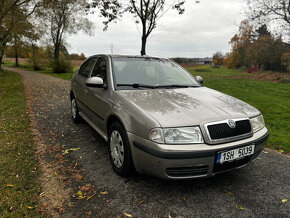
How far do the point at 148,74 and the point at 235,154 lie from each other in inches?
74.4

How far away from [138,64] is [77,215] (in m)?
2.44

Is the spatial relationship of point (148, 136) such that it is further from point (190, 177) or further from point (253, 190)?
point (253, 190)

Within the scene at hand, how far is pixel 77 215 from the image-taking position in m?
2.24

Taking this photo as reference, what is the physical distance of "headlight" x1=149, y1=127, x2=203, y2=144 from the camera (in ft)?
7.39

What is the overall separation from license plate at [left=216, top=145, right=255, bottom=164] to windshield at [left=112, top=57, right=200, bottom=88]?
148 cm

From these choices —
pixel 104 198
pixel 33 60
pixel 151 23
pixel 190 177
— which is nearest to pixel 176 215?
pixel 190 177

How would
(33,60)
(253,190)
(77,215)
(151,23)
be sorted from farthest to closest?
(33,60) → (151,23) → (253,190) → (77,215)

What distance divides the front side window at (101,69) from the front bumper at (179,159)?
1.48m

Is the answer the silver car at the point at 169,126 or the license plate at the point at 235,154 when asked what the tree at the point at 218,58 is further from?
the license plate at the point at 235,154

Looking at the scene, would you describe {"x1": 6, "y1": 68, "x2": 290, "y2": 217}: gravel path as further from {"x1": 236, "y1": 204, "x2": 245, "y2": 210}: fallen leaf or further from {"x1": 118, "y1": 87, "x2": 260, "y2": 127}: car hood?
{"x1": 118, "y1": 87, "x2": 260, "y2": 127}: car hood

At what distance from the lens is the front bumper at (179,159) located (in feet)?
7.23

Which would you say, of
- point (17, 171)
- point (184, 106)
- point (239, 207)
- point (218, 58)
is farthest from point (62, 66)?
point (218, 58)

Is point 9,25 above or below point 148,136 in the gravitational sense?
above

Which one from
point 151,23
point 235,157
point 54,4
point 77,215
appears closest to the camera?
point 77,215
